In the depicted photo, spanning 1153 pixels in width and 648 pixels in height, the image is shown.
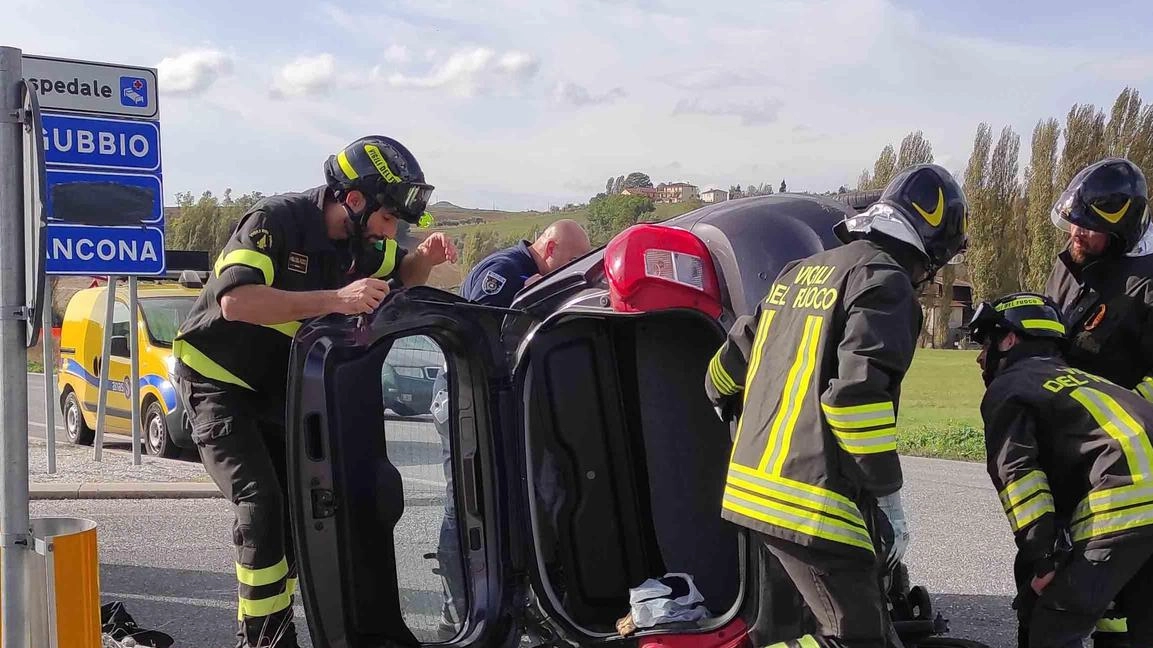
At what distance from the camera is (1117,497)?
3205 mm

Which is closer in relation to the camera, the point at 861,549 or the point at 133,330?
the point at 861,549

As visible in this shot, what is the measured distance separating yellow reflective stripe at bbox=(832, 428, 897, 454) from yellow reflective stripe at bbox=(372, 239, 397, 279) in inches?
84.3

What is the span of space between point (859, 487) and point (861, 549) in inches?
6.4

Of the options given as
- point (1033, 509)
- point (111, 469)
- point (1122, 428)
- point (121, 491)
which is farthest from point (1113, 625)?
point (111, 469)

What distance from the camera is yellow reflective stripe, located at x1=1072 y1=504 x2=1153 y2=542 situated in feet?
10.4

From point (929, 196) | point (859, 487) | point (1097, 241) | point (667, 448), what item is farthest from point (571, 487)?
point (1097, 241)

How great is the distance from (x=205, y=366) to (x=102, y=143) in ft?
16.4

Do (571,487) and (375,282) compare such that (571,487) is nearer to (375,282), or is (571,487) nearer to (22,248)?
(375,282)

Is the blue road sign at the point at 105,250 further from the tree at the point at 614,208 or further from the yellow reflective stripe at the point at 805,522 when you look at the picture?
the tree at the point at 614,208

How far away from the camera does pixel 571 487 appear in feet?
11.9

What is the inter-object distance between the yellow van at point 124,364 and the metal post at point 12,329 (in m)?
6.95

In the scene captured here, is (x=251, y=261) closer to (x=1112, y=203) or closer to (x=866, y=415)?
(x=866, y=415)

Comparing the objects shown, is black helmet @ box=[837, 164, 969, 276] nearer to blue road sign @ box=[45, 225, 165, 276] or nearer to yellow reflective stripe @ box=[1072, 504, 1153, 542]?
yellow reflective stripe @ box=[1072, 504, 1153, 542]

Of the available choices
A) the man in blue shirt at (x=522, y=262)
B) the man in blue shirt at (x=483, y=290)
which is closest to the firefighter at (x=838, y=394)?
the man in blue shirt at (x=483, y=290)
